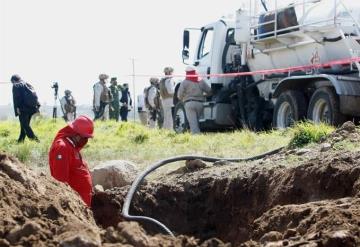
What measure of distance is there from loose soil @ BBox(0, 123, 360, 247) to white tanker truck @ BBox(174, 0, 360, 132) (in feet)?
11.8

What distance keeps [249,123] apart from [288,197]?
909 cm

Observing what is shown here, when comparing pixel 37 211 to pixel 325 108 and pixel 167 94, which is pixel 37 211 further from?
pixel 167 94

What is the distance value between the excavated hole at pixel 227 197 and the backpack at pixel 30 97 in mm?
6414

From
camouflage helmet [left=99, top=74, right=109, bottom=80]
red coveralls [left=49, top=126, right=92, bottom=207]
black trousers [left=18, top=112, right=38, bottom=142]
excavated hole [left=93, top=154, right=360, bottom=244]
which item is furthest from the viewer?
camouflage helmet [left=99, top=74, right=109, bottom=80]

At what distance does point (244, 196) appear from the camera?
9531 mm

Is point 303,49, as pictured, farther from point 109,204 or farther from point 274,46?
point 109,204

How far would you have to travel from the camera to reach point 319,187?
8.22 m

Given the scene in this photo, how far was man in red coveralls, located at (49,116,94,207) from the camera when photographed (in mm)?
7992

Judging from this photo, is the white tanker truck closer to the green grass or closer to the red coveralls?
the green grass

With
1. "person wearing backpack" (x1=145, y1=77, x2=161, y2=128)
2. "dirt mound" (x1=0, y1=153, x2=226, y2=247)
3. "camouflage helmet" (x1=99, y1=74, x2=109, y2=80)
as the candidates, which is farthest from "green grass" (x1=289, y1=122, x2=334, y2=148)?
"camouflage helmet" (x1=99, y1=74, x2=109, y2=80)

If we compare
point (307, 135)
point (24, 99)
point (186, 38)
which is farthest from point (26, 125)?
point (307, 135)

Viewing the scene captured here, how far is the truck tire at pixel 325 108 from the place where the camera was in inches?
542

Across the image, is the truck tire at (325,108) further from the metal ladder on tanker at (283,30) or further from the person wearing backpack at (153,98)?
the person wearing backpack at (153,98)

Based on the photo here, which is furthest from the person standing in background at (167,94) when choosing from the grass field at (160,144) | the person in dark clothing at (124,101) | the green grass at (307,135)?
the green grass at (307,135)
